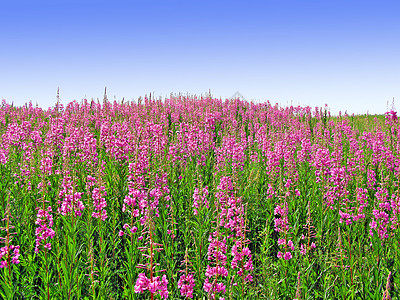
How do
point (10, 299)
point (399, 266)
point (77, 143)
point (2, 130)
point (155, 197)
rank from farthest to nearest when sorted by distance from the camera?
point (2, 130)
point (77, 143)
point (155, 197)
point (399, 266)
point (10, 299)

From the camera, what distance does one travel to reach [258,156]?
8922 mm

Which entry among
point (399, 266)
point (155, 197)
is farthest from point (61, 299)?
point (399, 266)

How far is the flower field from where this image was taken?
3350 mm

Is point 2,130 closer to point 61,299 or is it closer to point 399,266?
point 61,299

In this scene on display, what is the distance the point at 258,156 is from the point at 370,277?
17.5ft

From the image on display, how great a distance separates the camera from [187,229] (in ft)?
15.0

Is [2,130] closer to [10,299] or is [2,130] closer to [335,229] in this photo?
[10,299]

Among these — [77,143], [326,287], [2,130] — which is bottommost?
[326,287]

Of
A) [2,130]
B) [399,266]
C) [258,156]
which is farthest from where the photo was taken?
[2,130]

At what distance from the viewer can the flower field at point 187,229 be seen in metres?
3.35

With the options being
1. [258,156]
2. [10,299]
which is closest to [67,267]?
[10,299]

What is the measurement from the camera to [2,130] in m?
Result: 12.4

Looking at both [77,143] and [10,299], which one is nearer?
[10,299]

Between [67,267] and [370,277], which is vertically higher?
[67,267]
